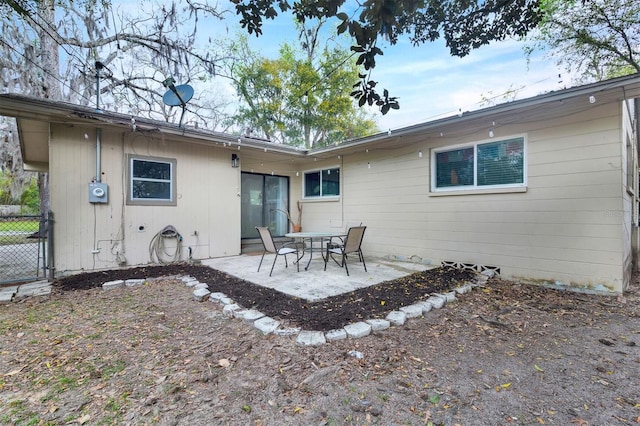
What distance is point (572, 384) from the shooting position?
188 cm

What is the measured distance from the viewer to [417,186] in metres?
5.59

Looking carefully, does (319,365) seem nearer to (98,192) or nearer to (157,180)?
(98,192)

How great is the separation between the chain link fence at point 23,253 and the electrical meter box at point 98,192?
2.15ft

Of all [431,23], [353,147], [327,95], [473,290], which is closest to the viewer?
[431,23]

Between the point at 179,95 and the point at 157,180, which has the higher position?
the point at 179,95

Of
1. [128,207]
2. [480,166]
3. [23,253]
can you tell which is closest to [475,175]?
[480,166]

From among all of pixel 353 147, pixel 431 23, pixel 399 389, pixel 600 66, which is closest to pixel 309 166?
pixel 353 147

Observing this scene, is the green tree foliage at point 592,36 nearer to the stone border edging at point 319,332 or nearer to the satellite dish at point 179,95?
the stone border edging at point 319,332

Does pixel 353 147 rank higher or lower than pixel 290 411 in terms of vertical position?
higher

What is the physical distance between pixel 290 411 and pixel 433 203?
15.2 feet

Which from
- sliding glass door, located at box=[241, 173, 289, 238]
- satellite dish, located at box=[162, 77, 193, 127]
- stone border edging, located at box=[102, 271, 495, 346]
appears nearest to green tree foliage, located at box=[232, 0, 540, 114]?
stone border edging, located at box=[102, 271, 495, 346]

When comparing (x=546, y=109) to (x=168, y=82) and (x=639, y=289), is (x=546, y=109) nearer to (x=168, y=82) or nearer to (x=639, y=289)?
(x=639, y=289)

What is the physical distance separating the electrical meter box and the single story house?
0.02 meters

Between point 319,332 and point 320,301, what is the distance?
83 cm
